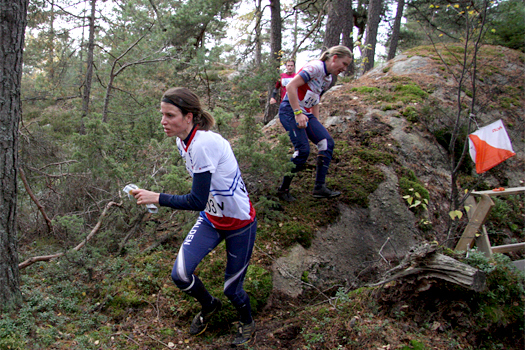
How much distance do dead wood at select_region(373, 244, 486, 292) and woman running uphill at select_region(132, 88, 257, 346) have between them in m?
1.53

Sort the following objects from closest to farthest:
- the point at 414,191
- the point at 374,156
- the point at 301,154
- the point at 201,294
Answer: the point at 201,294 < the point at 301,154 < the point at 414,191 < the point at 374,156

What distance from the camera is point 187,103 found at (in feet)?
8.52

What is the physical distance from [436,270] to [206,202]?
2197mm

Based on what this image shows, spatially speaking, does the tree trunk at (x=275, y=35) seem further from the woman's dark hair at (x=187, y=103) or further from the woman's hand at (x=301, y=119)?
the woman's dark hair at (x=187, y=103)

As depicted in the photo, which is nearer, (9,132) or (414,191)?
(9,132)

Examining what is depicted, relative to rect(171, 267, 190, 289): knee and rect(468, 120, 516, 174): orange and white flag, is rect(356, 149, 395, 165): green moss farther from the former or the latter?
rect(171, 267, 190, 289): knee

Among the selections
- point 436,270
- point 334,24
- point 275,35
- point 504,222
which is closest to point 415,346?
point 436,270

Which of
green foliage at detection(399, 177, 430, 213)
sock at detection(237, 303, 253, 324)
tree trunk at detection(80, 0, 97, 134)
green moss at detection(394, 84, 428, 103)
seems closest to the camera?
sock at detection(237, 303, 253, 324)

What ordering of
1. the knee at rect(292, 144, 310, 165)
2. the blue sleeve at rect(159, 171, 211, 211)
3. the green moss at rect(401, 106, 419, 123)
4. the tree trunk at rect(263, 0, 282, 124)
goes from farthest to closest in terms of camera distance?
the tree trunk at rect(263, 0, 282, 124) < the green moss at rect(401, 106, 419, 123) < the knee at rect(292, 144, 310, 165) < the blue sleeve at rect(159, 171, 211, 211)

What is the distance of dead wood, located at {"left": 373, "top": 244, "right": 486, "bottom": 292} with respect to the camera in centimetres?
289

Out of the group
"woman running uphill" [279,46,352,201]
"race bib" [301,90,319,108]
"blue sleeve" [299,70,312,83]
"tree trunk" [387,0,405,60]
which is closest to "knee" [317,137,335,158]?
"woman running uphill" [279,46,352,201]

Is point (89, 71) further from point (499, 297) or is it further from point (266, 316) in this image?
point (499, 297)

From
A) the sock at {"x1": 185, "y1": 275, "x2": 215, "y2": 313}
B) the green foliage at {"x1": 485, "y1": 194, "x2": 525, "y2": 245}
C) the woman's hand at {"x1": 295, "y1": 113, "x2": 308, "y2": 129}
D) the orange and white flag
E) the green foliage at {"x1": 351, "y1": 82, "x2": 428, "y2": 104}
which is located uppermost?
the green foliage at {"x1": 351, "y1": 82, "x2": 428, "y2": 104}

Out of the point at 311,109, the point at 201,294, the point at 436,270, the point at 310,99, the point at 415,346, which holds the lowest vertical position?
the point at 415,346
